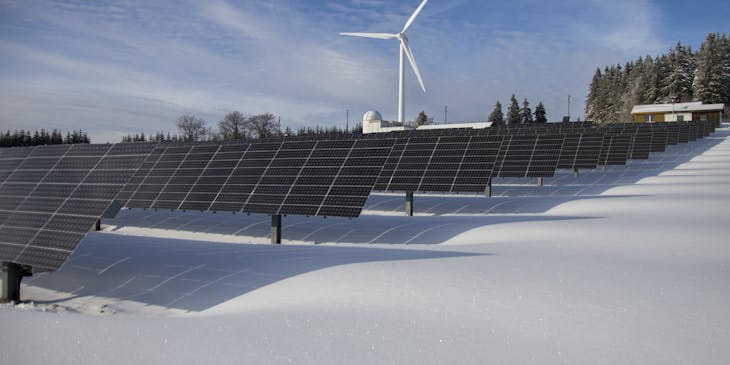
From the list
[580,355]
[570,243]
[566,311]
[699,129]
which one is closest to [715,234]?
[570,243]

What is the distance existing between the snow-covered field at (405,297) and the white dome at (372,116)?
68.3m

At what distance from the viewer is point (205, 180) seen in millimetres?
20062

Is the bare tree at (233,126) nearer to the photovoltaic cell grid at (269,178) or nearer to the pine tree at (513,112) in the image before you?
the pine tree at (513,112)

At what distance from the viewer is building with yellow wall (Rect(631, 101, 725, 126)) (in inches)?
4092

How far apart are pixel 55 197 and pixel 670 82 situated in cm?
14952

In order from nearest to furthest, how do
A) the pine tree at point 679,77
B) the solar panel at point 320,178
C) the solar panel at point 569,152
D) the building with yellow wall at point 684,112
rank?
1. the solar panel at point 320,178
2. the solar panel at point 569,152
3. the building with yellow wall at point 684,112
4. the pine tree at point 679,77

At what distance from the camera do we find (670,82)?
133 meters

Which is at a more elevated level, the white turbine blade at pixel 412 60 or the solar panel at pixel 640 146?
the white turbine blade at pixel 412 60

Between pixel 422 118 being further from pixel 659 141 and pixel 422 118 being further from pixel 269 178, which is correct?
pixel 269 178

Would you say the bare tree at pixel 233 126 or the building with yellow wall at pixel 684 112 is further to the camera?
the bare tree at pixel 233 126

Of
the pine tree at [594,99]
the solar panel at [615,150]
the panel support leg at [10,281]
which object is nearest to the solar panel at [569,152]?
the solar panel at [615,150]

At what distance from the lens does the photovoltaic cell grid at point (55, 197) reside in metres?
11.3

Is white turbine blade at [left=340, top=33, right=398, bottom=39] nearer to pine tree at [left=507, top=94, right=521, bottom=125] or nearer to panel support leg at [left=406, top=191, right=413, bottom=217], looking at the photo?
panel support leg at [left=406, top=191, right=413, bottom=217]

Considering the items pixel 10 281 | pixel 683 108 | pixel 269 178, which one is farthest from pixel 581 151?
pixel 683 108
